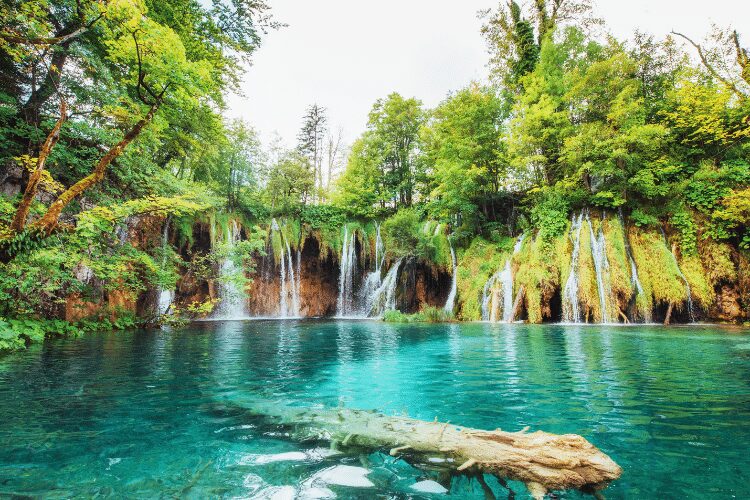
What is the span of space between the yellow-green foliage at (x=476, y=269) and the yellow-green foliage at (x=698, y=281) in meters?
7.10

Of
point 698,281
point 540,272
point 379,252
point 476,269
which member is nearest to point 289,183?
point 379,252

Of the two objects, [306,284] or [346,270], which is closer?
[346,270]

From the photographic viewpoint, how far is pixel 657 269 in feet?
45.7

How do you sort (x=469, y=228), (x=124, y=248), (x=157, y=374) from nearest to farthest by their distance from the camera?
1. (x=157, y=374)
2. (x=124, y=248)
3. (x=469, y=228)

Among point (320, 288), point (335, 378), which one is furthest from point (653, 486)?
point (320, 288)

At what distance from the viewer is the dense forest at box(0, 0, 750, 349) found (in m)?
7.52

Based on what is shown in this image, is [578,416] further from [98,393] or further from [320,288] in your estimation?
[320,288]

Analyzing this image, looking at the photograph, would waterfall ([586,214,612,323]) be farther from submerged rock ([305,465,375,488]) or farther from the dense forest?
submerged rock ([305,465,375,488])

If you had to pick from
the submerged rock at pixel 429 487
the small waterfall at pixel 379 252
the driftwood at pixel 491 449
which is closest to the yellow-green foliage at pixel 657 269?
the small waterfall at pixel 379 252

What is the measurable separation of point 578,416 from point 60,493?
157 inches

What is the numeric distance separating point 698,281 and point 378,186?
19.0 m

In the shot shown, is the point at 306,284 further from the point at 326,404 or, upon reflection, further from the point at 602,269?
the point at 326,404

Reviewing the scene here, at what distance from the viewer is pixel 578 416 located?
10.6 ft

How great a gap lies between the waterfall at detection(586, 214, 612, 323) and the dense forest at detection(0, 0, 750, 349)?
11 centimetres
